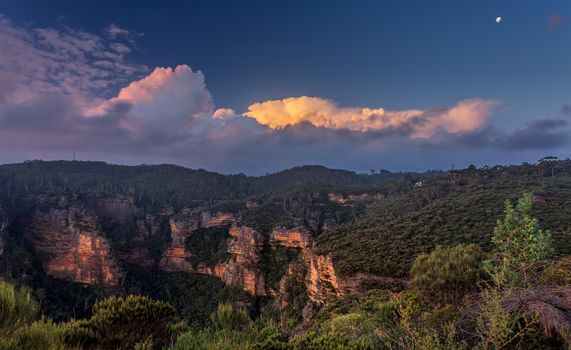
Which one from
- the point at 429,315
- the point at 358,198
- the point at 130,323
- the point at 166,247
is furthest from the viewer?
the point at 166,247

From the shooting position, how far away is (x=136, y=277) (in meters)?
88.2

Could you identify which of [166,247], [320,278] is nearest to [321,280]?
[320,278]

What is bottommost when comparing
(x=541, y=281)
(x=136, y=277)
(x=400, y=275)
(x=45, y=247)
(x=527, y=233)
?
(x=136, y=277)

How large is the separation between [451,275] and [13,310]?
14.2 m

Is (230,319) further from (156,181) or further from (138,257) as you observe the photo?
(156,181)

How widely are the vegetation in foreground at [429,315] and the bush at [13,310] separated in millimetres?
24

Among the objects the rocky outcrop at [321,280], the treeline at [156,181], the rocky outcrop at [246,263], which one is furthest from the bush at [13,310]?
the treeline at [156,181]

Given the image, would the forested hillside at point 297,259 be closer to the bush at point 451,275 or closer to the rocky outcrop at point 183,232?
the bush at point 451,275

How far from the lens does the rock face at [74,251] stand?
8056 cm

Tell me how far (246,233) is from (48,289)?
44.3 metres

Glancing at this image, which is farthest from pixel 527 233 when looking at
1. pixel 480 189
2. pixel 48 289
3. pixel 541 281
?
pixel 48 289

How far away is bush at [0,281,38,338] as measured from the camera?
31.4 feet

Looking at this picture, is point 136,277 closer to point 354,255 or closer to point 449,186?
point 354,255

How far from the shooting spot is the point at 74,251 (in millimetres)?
82062
